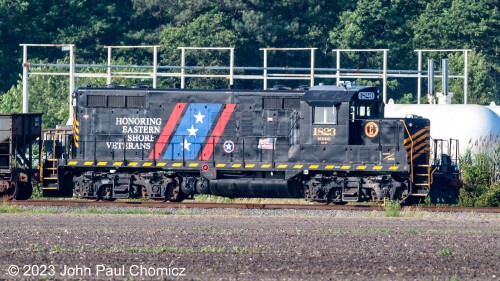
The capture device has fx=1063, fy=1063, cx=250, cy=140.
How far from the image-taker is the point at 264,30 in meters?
63.5

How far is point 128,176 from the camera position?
28.6 m

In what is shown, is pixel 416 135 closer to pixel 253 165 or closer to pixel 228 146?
pixel 253 165

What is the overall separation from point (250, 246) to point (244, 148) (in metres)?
9.59

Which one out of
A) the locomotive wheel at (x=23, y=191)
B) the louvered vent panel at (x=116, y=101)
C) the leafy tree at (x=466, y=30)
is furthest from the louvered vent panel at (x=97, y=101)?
the leafy tree at (x=466, y=30)

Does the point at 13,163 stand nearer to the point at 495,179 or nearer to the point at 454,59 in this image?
the point at 495,179

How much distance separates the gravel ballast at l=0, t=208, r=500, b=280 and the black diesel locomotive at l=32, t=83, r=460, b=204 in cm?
183

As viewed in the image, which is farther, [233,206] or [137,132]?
[137,132]

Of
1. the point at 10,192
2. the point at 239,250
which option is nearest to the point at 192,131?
the point at 10,192

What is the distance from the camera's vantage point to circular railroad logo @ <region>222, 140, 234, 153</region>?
93.7 ft

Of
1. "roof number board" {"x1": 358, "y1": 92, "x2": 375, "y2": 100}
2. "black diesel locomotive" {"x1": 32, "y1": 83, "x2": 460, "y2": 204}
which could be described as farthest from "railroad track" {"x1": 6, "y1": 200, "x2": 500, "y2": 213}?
"roof number board" {"x1": 358, "y1": 92, "x2": 375, "y2": 100}

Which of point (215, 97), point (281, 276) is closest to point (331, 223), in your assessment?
point (215, 97)

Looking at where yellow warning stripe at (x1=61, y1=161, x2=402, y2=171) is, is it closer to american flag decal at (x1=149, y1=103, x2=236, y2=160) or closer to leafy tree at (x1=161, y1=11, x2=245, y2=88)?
american flag decal at (x1=149, y1=103, x2=236, y2=160)

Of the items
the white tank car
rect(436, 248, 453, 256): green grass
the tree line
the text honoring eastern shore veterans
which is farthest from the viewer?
the tree line

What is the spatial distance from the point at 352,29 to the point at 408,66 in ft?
13.7
